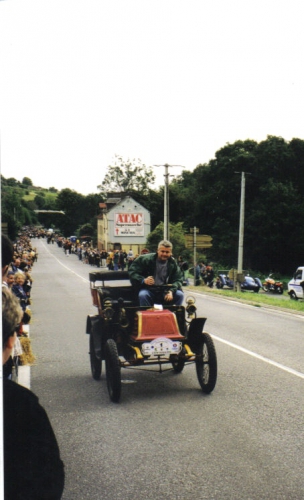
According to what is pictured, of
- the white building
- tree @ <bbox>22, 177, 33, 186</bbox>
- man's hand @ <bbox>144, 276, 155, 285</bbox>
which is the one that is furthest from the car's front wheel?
tree @ <bbox>22, 177, 33, 186</bbox>

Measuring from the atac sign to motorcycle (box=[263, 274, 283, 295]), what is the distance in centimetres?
1800

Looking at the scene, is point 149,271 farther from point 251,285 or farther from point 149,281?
point 251,285

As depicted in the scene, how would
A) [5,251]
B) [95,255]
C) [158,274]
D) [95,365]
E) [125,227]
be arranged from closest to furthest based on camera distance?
[5,251] < [158,274] < [95,365] < [95,255] < [125,227]

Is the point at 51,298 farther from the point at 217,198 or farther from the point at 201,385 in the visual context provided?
the point at 217,198

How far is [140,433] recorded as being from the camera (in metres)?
4.75

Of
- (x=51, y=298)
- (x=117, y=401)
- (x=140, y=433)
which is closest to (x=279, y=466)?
(x=140, y=433)

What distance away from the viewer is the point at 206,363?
6.05 metres

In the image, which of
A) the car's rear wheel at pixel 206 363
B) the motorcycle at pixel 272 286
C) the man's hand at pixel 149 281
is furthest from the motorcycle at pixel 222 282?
the man's hand at pixel 149 281

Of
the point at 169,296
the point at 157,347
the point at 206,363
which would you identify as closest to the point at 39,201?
the point at 157,347

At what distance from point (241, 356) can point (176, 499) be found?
4867 mm

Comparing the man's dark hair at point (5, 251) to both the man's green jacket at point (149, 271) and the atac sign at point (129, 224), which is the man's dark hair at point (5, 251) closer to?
the man's green jacket at point (149, 271)

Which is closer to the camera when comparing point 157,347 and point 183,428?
point 183,428

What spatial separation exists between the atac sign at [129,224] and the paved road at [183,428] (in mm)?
39251

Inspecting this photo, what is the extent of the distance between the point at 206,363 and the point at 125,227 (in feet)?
147
